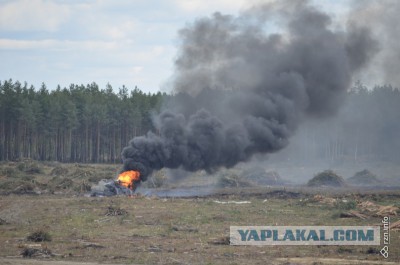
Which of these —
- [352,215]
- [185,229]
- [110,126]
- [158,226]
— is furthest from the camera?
[110,126]

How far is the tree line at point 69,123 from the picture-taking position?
366ft

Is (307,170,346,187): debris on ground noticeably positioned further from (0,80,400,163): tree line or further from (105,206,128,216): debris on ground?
(105,206,128,216): debris on ground

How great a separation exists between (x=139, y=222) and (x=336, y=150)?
97.5 metres

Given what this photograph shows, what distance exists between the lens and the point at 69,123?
373ft

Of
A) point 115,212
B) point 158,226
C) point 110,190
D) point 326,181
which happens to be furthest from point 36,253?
point 326,181

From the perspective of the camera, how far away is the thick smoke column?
68062mm

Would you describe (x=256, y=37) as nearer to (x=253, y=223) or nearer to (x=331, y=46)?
(x=331, y=46)

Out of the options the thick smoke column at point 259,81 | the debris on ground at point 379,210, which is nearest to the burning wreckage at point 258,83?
the thick smoke column at point 259,81

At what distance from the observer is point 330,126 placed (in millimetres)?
129750

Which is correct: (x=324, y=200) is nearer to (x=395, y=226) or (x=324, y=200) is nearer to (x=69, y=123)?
(x=395, y=226)

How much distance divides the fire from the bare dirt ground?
4566 mm

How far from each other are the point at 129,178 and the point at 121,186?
1163mm

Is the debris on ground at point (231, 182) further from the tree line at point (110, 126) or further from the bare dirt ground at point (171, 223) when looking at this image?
the tree line at point (110, 126)

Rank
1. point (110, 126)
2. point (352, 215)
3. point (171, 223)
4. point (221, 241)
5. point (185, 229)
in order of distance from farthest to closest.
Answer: point (110, 126), point (352, 215), point (171, 223), point (185, 229), point (221, 241)
